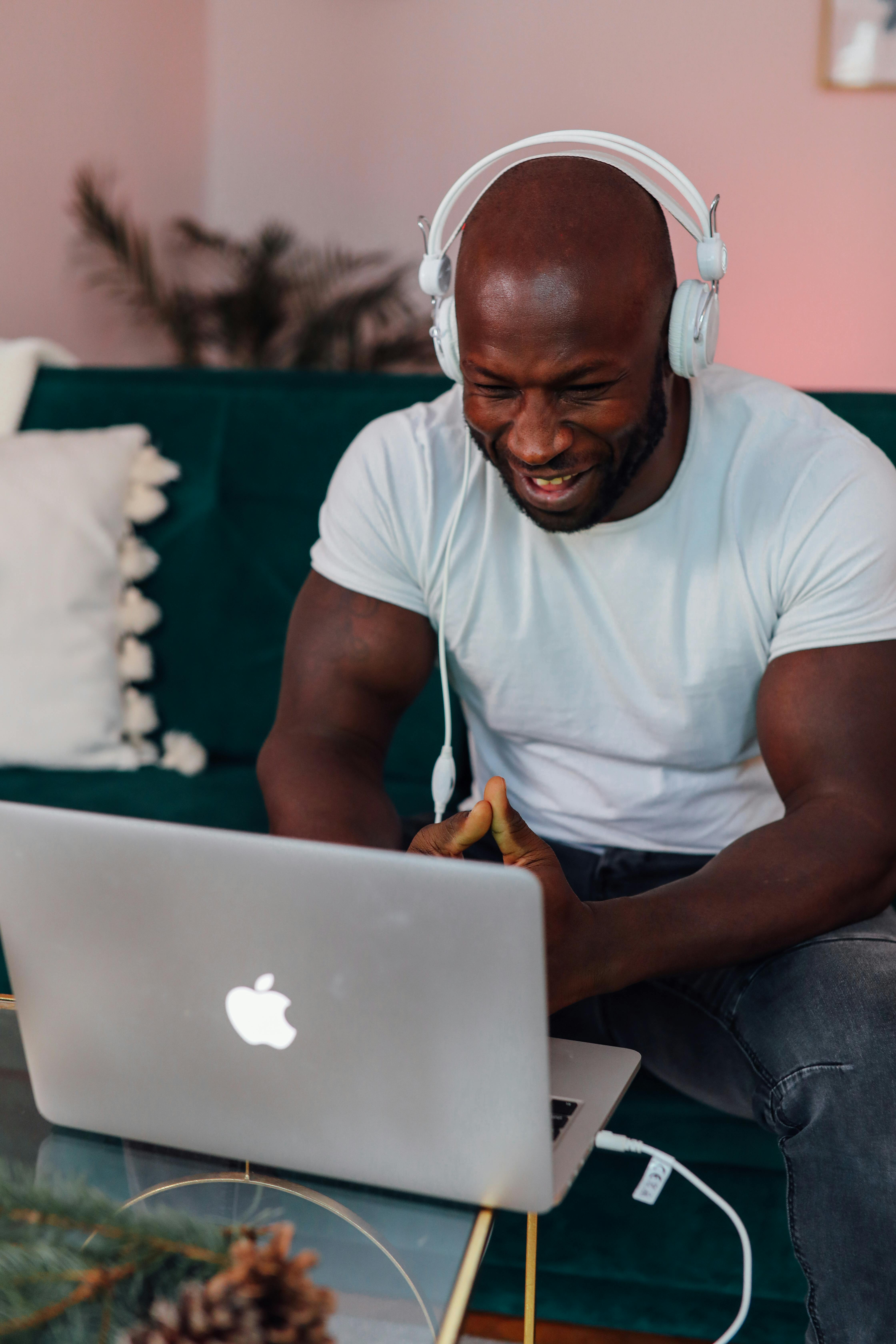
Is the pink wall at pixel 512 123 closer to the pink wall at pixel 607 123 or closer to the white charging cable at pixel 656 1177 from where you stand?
the pink wall at pixel 607 123

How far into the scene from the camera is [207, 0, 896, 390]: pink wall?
3.33 m

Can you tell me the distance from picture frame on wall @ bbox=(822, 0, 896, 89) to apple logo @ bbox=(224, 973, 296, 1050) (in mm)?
3401

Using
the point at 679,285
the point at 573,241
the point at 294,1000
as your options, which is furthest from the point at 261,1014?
the point at 679,285

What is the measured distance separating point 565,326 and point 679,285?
18 centimetres

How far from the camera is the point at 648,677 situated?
3.83ft

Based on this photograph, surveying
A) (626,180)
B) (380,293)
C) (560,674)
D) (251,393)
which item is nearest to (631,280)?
(626,180)

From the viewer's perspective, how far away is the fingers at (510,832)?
72 cm

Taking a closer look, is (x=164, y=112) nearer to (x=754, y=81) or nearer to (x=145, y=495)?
(x=754, y=81)

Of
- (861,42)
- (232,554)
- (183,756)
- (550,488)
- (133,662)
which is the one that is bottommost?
(183,756)

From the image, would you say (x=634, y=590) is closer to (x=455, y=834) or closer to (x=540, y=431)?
(x=540, y=431)

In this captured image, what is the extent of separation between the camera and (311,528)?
1639 millimetres

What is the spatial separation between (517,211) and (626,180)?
0.33 ft

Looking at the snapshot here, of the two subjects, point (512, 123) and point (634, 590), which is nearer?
point (634, 590)

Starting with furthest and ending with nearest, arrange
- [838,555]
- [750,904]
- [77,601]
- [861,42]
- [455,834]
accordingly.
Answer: [861,42] < [77,601] < [838,555] < [750,904] < [455,834]
